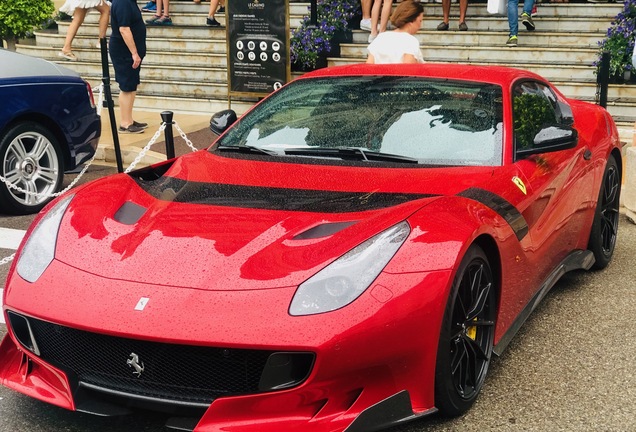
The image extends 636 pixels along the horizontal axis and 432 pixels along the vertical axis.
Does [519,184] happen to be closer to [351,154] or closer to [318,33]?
[351,154]

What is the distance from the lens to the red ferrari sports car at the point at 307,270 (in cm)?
331

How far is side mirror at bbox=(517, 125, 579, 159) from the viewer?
189 inches

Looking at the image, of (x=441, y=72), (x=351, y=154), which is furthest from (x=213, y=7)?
(x=351, y=154)

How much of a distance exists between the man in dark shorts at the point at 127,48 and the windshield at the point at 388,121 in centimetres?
612

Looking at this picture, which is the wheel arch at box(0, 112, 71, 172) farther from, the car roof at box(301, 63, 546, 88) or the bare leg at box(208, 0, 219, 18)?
the bare leg at box(208, 0, 219, 18)

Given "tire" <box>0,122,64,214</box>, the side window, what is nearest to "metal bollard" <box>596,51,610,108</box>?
the side window

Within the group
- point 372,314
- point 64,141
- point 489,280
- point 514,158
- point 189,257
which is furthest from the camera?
point 64,141

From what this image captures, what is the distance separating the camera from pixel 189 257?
3.62m

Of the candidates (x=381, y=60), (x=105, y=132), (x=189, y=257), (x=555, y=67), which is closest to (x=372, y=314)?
(x=189, y=257)

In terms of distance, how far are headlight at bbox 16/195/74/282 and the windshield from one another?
1.23 meters

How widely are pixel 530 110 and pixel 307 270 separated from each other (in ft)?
7.49

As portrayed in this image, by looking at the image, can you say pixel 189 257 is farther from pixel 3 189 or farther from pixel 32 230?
pixel 3 189

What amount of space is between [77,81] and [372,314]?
5.79 metres

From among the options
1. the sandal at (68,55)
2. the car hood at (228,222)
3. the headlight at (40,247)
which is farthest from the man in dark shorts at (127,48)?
the headlight at (40,247)
